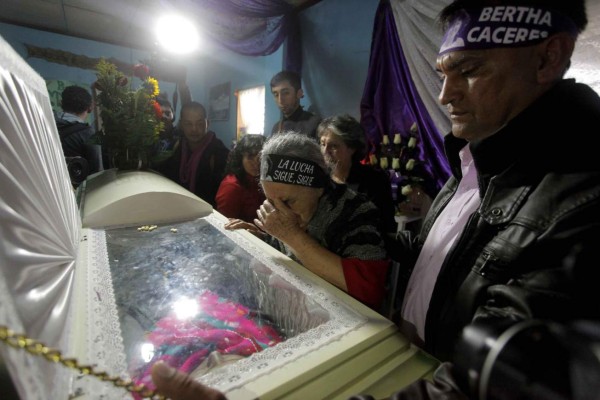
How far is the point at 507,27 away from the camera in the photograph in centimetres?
81

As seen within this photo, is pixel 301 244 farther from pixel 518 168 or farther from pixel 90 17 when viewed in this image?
pixel 90 17

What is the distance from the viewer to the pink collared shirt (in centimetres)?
106

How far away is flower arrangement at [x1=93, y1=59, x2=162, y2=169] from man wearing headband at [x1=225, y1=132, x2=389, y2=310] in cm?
141

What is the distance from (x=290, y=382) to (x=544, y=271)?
0.58 metres

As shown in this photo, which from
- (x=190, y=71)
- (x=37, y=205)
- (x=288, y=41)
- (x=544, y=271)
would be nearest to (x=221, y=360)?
(x=37, y=205)

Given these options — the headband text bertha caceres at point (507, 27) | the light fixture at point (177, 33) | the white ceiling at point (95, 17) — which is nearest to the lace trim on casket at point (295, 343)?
the headband text bertha caceres at point (507, 27)

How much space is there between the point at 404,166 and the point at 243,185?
1804 mm

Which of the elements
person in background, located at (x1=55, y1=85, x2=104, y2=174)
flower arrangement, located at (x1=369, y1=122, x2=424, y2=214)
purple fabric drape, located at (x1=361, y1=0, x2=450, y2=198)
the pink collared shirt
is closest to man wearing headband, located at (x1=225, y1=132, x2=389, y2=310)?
the pink collared shirt

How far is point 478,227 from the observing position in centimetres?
86

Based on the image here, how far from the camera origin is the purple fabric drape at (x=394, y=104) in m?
3.06

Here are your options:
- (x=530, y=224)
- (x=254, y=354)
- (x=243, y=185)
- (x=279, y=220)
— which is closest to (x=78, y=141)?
(x=243, y=185)

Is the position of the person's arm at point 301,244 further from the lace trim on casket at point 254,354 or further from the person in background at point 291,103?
the person in background at point 291,103

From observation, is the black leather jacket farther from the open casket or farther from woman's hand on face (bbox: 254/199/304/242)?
woman's hand on face (bbox: 254/199/304/242)

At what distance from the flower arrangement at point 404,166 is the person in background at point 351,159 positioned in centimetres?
102
